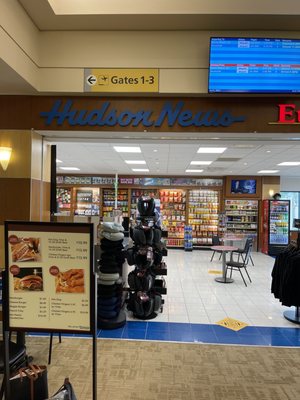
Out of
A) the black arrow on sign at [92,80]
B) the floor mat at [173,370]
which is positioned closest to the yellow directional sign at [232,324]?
the floor mat at [173,370]

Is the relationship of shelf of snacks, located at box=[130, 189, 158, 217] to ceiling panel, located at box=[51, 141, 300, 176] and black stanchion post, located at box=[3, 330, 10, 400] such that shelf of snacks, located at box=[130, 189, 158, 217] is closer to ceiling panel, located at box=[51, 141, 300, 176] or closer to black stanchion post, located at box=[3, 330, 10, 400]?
ceiling panel, located at box=[51, 141, 300, 176]

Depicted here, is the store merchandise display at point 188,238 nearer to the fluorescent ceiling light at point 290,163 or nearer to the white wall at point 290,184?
the fluorescent ceiling light at point 290,163

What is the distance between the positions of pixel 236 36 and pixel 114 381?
3869 mm

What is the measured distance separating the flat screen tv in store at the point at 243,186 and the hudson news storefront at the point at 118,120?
27.2 feet

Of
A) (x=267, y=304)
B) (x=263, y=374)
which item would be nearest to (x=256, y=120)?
(x=263, y=374)

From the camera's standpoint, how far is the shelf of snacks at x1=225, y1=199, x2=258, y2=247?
38.8 feet

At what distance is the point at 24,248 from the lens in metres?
1.83

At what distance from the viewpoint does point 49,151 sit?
167 inches

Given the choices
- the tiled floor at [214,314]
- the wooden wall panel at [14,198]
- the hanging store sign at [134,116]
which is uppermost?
the hanging store sign at [134,116]

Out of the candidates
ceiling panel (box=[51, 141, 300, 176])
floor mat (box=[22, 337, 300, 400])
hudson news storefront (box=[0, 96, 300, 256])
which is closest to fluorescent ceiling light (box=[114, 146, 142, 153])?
ceiling panel (box=[51, 141, 300, 176])

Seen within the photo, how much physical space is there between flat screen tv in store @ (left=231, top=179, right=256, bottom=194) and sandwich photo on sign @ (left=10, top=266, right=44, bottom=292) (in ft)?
35.3

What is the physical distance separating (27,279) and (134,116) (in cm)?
237

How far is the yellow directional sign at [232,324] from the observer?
4.21 metres

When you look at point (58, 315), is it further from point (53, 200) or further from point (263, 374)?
point (53, 200)
